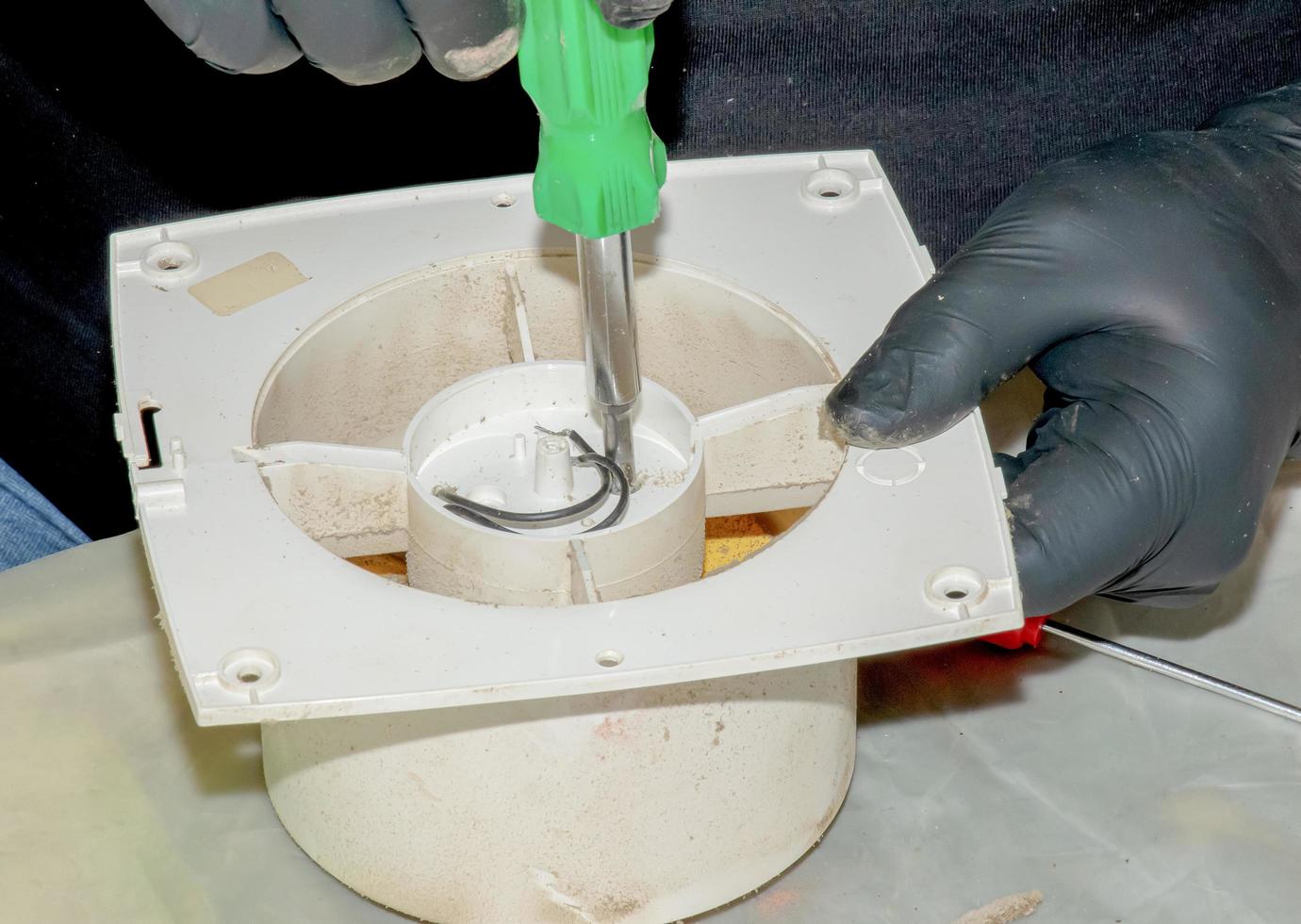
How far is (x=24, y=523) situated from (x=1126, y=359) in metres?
0.91

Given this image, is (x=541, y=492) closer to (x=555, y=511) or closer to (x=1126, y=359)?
(x=555, y=511)

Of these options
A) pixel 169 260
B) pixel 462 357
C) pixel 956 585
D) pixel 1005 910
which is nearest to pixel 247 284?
pixel 169 260

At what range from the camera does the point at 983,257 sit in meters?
0.95

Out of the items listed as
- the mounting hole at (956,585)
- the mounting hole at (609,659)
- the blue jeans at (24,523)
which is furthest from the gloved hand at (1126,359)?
→ the blue jeans at (24,523)

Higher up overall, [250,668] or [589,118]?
[589,118]

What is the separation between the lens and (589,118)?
715 millimetres

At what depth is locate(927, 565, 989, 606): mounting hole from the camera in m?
0.74

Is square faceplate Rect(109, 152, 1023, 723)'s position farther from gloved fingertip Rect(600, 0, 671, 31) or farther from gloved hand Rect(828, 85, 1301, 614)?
gloved fingertip Rect(600, 0, 671, 31)

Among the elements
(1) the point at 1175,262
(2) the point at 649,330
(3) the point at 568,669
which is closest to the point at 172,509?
(3) the point at 568,669

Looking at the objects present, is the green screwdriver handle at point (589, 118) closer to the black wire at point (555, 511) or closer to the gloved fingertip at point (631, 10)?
the gloved fingertip at point (631, 10)

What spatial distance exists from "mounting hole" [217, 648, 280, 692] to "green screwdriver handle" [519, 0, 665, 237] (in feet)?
0.90

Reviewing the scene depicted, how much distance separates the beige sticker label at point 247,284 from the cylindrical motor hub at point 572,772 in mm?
145

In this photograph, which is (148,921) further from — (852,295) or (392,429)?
(852,295)

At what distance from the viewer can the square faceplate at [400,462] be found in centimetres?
71
